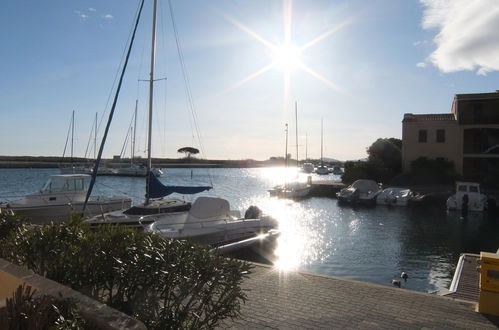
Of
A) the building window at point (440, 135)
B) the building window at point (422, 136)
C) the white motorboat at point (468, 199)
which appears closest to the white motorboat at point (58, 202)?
the white motorboat at point (468, 199)

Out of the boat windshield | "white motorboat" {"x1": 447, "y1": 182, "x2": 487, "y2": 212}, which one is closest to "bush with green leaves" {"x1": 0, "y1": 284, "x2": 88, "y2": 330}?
the boat windshield

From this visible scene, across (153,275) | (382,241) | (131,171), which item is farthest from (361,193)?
(131,171)

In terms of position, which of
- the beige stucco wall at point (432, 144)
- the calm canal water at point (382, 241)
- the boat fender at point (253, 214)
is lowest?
the calm canal water at point (382, 241)

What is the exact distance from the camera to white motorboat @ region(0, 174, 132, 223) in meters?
23.9

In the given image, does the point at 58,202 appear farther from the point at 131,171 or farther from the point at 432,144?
the point at 131,171

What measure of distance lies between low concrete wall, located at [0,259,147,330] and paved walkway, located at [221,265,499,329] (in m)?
2.89

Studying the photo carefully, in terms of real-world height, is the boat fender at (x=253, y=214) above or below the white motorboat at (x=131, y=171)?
below

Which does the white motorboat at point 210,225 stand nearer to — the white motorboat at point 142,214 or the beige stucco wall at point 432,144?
the white motorboat at point 142,214

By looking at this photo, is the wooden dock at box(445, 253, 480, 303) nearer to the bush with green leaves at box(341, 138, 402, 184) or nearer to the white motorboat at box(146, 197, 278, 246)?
the white motorboat at box(146, 197, 278, 246)

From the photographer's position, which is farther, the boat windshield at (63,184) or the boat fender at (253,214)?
the boat windshield at (63,184)

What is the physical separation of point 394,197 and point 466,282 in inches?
1146

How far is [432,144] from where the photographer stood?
4353cm

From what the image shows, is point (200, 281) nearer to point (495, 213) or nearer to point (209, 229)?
point (209, 229)

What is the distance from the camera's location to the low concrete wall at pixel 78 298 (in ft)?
11.5
